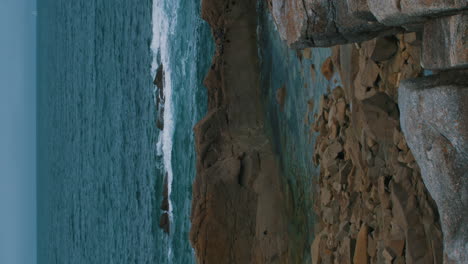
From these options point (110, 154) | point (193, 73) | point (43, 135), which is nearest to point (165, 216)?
point (193, 73)

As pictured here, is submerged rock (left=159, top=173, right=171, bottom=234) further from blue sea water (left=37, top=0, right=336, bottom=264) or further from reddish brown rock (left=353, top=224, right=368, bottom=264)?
reddish brown rock (left=353, top=224, right=368, bottom=264)

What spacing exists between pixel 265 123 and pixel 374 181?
1643 mm

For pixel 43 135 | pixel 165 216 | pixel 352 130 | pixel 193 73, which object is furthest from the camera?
pixel 43 135

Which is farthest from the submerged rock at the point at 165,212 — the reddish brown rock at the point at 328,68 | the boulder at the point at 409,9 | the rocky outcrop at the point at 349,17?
the boulder at the point at 409,9

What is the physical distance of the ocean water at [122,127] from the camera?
523 centimetres

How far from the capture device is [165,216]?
17.7 ft

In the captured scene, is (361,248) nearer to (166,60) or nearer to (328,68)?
(328,68)

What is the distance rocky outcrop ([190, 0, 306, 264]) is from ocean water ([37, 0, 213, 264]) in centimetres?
49

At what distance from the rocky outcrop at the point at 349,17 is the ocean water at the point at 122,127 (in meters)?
2.61

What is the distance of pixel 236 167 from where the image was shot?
4.13 meters

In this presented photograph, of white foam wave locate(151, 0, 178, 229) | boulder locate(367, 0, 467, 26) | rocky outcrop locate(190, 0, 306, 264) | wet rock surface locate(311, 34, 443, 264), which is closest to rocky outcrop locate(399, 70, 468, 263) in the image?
boulder locate(367, 0, 467, 26)

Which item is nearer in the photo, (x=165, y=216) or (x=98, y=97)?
(x=165, y=216)

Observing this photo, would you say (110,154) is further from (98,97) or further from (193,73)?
(193,73)

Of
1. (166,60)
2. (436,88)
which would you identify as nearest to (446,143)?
(436,88)
